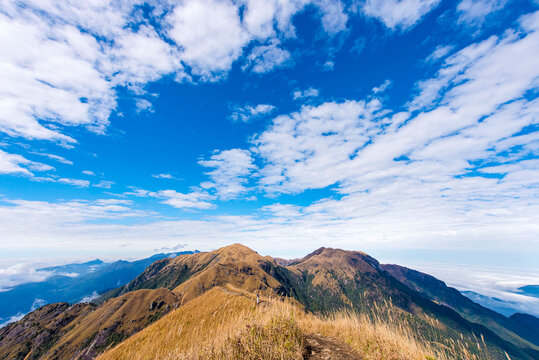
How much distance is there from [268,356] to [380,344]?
461cm

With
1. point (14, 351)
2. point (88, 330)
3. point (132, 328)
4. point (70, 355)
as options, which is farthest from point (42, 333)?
point (132, 328)

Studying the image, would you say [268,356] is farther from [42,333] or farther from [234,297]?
[42,333]

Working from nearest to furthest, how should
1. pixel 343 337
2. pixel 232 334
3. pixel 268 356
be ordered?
pixel 268 356
pixel 232 334
pixel 343 337

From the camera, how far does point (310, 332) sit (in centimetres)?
1145

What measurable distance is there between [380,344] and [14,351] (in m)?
315

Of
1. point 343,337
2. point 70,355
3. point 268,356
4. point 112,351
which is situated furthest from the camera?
point 70,355

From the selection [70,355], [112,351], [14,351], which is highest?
[112,351]

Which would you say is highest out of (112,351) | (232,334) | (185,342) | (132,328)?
(232,334)

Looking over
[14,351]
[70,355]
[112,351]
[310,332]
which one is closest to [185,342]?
[112,351]

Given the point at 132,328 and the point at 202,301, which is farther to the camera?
the point at 132,328

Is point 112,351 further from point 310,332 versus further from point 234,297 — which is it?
point 310,332

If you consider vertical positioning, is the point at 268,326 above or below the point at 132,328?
above

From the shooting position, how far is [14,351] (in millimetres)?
190000

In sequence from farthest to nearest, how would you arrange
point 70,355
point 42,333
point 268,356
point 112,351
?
point 42,333 → point 70,355 → point 112,351 → point 268,356
